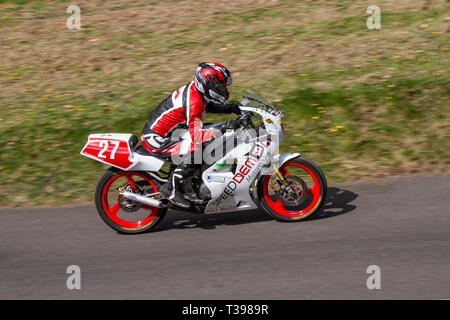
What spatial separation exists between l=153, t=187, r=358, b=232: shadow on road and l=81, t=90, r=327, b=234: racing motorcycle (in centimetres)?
27

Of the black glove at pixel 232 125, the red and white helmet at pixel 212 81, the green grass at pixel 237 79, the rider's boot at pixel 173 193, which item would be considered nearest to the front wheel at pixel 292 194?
the black glove at pixel 232 125

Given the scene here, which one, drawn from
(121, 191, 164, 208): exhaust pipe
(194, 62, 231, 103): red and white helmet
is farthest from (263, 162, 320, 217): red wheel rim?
(121, 191, 164, 208): exhaust pipe

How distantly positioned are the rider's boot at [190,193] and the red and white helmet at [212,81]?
3.49 feet

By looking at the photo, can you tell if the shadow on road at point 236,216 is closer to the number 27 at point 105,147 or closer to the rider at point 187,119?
the rider at point 187,119

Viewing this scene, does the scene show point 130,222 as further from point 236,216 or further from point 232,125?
point 232,125

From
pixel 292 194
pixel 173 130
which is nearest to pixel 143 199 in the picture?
pixel 173 130

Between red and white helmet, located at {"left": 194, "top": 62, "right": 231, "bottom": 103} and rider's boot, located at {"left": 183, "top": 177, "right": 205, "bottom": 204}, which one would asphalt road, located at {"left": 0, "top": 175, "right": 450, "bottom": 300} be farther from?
red and white helmet, located at {"left": 194, "top": 62, "right": 231, "bottom": 103}

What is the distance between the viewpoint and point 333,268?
581 centimetres

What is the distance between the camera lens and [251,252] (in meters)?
6.36

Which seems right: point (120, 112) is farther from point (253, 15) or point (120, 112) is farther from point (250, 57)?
point (253, 15)

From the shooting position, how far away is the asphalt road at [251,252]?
18.3ft

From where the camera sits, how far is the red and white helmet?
259 inches

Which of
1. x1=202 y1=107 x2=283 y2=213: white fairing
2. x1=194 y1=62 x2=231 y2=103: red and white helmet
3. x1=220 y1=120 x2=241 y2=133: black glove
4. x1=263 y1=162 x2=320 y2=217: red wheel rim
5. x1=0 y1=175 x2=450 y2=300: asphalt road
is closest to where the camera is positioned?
x1=0 y1=175 x2=450 y2=300: asphalt road
